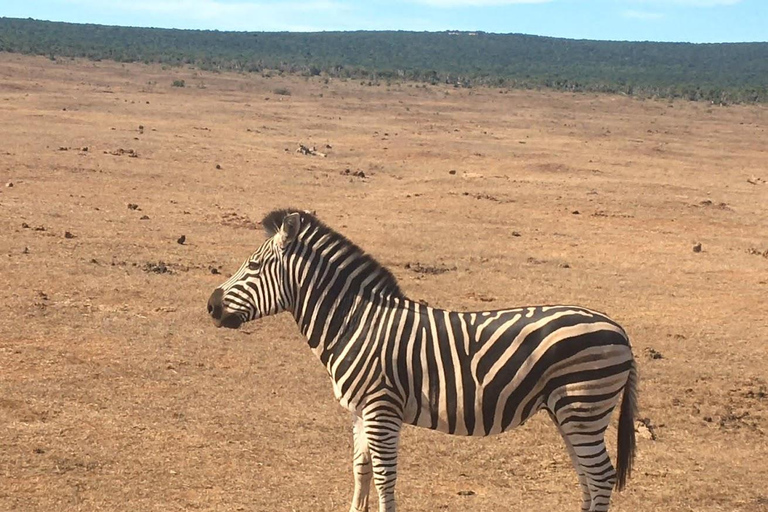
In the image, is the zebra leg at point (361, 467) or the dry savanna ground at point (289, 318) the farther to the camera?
the dry savanna ground at point (289, 318)

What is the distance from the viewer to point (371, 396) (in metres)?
5.80

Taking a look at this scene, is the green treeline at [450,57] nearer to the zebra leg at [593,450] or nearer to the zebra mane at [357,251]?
the zebra mane at [357,251]

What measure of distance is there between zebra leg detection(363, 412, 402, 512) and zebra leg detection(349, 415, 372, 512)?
249mm

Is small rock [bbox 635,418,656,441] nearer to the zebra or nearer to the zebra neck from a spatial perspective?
the zebra

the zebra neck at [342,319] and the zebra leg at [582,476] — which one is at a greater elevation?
the zebra neck at [342,319]

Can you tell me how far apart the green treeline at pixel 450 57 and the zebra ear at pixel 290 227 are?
188 feet

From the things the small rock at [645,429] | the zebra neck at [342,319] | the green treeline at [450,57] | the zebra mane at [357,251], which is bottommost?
the small rock at [645,429]

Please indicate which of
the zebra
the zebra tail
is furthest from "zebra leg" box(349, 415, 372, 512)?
the zebra tail

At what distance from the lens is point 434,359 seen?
19.2 ft

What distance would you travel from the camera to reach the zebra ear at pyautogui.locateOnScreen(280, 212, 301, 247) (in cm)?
611

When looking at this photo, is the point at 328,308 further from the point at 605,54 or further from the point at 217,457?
the point at 605,54

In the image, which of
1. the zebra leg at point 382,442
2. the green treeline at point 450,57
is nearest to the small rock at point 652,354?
the zebra leg at point 382,442

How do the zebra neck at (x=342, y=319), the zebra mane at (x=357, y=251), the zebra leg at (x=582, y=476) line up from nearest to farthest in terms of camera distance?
the zebra leg at (x=582, y=476) → the zebra neck at (x=342, y=319) → the zebra mane at (x=357, y=251)

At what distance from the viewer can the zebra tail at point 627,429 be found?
5.93m
